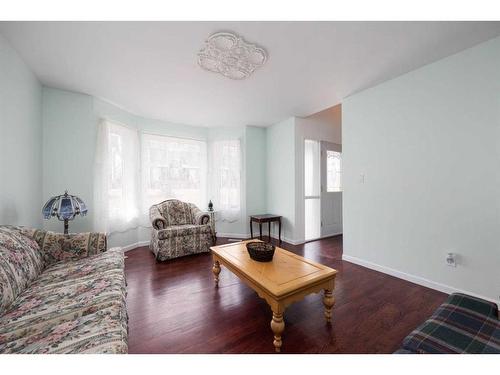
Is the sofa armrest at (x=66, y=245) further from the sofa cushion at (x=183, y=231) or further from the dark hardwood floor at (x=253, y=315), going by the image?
the sofa cushion at (x=183, y=231)

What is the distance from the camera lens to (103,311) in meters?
1.10

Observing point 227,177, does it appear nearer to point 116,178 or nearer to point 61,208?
point 116,178

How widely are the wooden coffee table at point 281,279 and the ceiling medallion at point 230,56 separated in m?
1.91

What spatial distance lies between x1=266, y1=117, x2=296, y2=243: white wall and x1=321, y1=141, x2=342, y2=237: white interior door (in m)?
0.73

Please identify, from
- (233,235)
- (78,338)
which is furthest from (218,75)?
(233,235)

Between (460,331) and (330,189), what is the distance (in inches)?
131

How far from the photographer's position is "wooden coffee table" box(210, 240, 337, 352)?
4.21 ft

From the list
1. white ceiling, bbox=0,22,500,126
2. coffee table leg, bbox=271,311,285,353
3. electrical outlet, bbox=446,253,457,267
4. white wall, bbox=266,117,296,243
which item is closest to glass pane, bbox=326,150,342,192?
white wall, bbox=266,117,296,243

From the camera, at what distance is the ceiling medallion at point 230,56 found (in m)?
1.70

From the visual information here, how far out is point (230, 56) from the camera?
1.91 meters

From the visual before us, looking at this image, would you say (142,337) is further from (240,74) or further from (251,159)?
(251,159)

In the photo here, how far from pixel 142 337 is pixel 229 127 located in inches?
144
